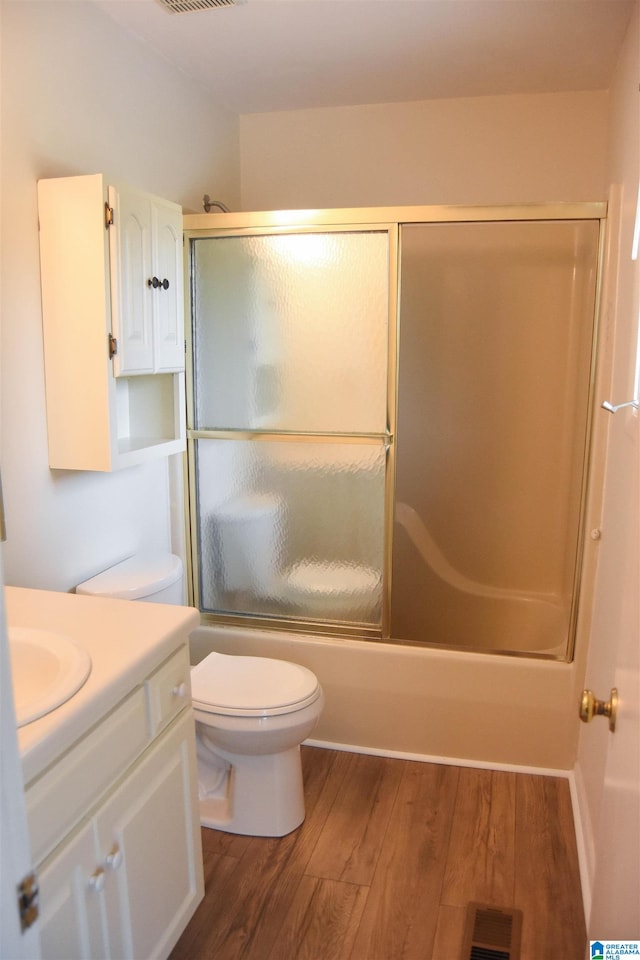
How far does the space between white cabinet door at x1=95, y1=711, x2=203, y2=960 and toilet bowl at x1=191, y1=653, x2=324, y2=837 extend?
0.37 m

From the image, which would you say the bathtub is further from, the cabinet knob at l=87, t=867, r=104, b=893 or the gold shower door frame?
the cabinet knob at l=87, t=867, r=104, b=893

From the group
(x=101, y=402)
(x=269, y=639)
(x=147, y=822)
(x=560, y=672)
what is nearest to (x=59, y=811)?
(x=147, y=822)

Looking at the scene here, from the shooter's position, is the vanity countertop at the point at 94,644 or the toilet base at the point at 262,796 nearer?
the vanity countertop at the point at 94,644

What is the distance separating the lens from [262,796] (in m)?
2.27

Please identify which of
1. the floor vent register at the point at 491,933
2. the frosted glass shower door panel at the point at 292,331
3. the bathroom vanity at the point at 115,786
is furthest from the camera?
the frosted glass shower door panel at the point at 292,331

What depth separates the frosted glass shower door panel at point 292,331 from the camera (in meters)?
2.57

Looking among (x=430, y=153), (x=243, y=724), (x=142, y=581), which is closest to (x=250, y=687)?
(x=243, y=724)

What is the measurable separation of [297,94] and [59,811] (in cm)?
274

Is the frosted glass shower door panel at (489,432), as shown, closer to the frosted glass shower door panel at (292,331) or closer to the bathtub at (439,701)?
the bathtub at (439,701)

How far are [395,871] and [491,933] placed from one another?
1.06ft

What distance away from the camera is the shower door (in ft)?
8.53

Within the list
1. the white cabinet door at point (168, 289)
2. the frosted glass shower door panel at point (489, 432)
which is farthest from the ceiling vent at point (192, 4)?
the frosted glass shower door panel at point (489, 432)

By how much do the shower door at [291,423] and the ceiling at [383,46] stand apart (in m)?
0.61

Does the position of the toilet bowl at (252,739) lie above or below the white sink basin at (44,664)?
below
